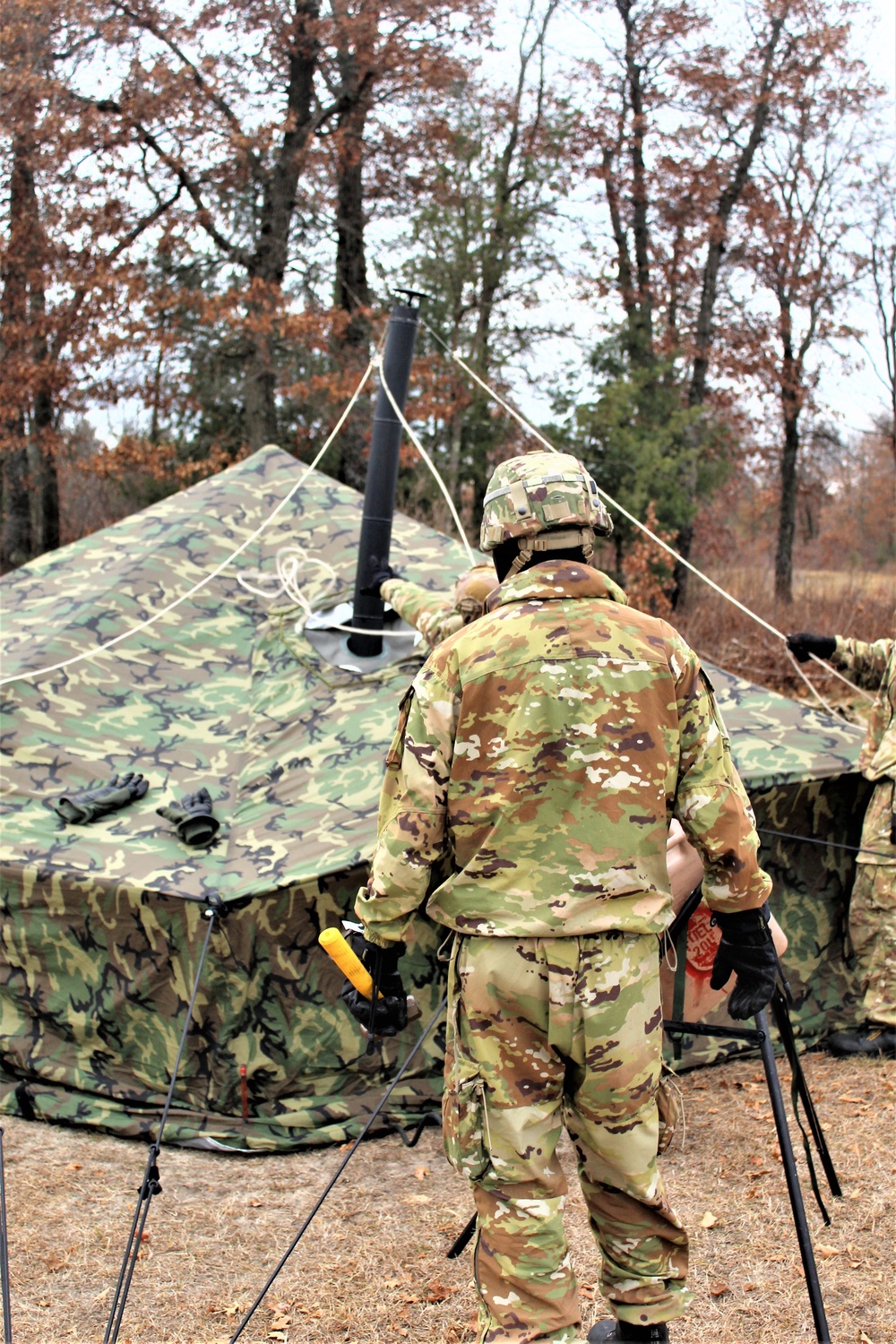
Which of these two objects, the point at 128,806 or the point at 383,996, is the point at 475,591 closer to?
the point at 128,806

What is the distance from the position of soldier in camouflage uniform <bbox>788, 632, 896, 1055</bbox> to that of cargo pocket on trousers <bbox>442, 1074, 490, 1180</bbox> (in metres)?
2.69

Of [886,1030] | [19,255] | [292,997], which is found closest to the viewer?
[292,997]

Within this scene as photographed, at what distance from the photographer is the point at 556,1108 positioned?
7.80 feet

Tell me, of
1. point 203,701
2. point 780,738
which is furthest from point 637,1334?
point 203,701

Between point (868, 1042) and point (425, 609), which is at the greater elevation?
point (425, 609)

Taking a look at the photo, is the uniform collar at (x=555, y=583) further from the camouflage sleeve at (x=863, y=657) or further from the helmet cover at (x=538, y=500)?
the camouflage sleeve at (x=863, y=657)

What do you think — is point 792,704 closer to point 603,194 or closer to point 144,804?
point 144,804

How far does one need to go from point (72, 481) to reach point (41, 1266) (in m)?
19.7

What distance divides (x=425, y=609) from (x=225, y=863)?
1319mm

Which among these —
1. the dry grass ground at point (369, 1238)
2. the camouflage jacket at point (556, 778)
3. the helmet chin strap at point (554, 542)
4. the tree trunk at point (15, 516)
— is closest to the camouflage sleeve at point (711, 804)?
the camouflage jacket at point (556, 778)

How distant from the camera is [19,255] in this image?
14977mm

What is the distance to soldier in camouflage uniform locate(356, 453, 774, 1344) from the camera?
7.64ft

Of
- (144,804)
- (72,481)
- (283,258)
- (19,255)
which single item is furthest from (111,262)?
(144,804)

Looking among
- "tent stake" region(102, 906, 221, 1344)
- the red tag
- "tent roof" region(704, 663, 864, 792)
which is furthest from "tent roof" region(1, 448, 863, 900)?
the red tag
